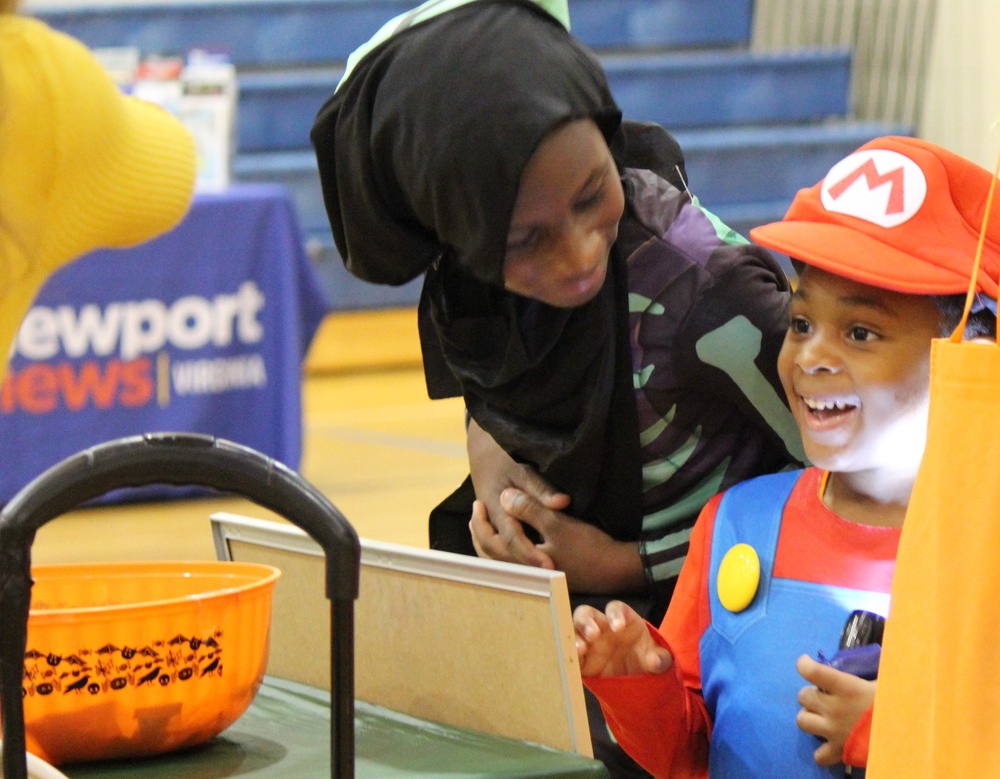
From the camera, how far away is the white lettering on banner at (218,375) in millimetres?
3848

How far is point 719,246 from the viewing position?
1255 millimetres

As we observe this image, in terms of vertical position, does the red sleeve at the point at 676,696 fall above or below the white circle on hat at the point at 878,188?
below

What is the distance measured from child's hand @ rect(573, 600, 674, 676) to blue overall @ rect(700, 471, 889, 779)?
2.6 inches

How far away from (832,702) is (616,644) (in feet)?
0.56

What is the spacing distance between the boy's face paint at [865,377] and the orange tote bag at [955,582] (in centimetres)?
39

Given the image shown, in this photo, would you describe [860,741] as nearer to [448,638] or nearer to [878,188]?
[448,638]

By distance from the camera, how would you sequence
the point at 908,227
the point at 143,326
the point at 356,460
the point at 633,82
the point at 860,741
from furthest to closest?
1. the point at 633,82
2. the point at 356,460
3. the point at 143,326
4. the point at 908,227
5. the point at 860,741

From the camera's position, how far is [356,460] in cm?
443

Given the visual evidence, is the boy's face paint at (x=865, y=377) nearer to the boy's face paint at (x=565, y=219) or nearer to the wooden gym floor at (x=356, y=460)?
the boy's face paint at (x=565, y=219)

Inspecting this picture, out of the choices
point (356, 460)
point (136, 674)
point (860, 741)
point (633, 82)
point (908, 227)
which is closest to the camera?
point (136, 674)

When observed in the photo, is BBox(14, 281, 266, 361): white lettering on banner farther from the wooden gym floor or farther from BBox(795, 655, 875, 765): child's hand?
BBox(795, 655, 875, 765): child's hand

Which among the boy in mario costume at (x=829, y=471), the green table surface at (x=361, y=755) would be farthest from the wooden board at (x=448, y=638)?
the boy in mario costume at (x=829, y=471)

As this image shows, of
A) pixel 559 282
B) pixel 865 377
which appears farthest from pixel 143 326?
pixel 865 377

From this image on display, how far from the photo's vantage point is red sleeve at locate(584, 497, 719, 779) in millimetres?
1129
